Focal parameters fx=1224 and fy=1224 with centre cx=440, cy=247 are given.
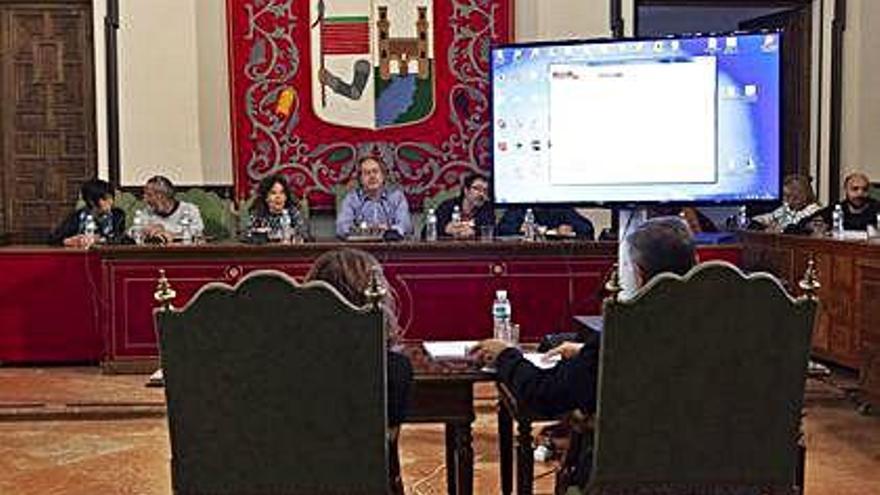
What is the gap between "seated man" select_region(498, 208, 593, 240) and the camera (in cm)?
739

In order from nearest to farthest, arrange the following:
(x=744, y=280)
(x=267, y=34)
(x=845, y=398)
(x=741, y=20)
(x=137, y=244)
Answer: (x=744, y=280) → (x=845, y=398) → (x=137, y=244) → (x=267, y=34) → (x=741, y=20)

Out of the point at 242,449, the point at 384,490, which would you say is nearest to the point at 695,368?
the point at 384,490

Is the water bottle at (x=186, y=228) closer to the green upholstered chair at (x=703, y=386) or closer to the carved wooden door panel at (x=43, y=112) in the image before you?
the carved wooden door panel at (x=43, y=112)

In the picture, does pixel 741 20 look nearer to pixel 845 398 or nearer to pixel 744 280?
pixel 845 398

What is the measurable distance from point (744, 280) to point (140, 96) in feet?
21.2

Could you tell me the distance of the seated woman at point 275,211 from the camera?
7.20 metres

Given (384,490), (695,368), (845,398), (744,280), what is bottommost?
(845,398)

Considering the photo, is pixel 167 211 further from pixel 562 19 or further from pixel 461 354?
pixel 461 354

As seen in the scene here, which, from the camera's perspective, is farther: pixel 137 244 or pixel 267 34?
pixel 267 34

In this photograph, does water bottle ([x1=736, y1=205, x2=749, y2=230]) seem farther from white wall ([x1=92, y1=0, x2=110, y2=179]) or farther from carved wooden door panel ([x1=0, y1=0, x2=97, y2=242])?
carved wooden door panel ([x1=0, y1=0, x2=97, y2=242])

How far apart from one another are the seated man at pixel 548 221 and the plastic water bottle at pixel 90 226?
2.47 metres

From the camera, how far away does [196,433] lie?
2.92 meters

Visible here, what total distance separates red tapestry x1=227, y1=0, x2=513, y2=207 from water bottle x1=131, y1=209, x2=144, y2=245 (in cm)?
105

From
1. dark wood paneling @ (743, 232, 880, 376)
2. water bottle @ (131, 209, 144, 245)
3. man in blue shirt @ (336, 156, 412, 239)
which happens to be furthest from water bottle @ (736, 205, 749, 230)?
water bottle @ (131, 209, 144, 245)
